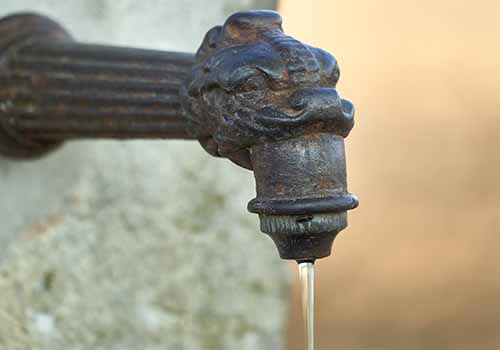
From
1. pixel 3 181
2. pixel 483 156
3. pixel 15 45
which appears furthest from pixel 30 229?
pixel 483 156

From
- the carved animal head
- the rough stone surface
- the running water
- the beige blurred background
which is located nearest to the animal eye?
the carved animal head

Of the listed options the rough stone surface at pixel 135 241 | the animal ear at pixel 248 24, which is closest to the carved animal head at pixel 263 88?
the animal ear at pixel 248 24

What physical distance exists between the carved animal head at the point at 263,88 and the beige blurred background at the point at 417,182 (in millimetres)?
1803

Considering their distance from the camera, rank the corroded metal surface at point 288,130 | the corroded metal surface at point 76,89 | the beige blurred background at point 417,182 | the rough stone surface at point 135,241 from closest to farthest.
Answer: the corroded metal surface at point 288,130
the corroded metal surface at point 76,89
the rough stone surface at point 135,241
the beige blurred background at point 417,182

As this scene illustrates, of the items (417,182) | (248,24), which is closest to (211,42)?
(248,24)

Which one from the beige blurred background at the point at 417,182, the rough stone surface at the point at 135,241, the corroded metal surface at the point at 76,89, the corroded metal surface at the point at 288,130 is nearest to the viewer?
the corroded metal surface at the point at 288,130

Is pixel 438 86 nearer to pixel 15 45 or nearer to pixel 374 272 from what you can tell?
pixel 374 272

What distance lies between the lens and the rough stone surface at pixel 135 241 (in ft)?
4.60

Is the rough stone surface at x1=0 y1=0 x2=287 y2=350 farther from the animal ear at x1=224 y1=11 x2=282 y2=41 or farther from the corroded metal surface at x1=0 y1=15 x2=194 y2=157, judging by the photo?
the animal ear at x1=224 y1=11 x2=282 y2=41

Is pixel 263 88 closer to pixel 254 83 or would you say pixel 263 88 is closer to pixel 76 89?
pixel 254 83

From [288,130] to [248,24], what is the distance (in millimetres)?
90

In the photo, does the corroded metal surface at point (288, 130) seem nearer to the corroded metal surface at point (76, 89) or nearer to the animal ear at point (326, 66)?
the animal ear at point (326, 66)

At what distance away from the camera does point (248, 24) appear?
105 cm

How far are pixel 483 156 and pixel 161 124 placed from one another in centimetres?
212
